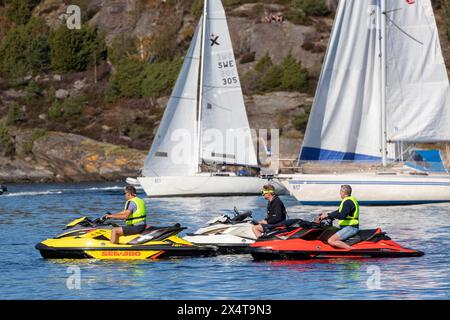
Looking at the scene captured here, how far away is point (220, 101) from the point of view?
2314 inches

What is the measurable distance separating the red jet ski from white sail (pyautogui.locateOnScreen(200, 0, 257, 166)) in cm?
3226

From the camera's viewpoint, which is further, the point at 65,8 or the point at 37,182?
the point at 65,8

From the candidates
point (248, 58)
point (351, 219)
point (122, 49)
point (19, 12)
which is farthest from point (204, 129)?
point (19, 12)

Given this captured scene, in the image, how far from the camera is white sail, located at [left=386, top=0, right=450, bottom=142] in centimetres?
4734

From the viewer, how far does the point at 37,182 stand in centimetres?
8338

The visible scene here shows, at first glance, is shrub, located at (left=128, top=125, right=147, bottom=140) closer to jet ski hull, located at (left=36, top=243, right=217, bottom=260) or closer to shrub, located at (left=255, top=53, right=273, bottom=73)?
shrub, located at (left=255, top=53, right=273, bottom=73)

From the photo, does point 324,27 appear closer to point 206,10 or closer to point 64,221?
point 206,10

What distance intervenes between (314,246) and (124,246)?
195 inches

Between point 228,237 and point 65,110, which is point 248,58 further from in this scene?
point 228,237

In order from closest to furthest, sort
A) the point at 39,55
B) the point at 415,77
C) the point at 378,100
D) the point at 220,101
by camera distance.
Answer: the point at 378,100, the point at 415,77, the point at 220,101, the point at 39,55

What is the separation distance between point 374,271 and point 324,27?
268ft

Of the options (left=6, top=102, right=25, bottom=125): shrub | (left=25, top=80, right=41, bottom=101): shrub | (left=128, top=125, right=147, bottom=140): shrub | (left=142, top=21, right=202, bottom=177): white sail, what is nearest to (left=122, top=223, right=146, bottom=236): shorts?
(left=142, top=21, right=202, bottom=177): white sail

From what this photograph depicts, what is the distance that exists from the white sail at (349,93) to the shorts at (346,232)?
21202 mm
